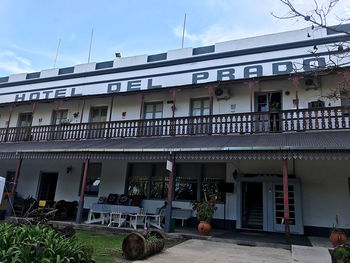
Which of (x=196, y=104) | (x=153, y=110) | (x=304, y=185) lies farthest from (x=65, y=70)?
(x=304, y=185)

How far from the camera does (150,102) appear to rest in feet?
48.2

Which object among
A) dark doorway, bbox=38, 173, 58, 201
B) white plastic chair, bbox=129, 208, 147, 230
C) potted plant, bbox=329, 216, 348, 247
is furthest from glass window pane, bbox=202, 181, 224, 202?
dark doorway, bbox=38, 173, 58, 201

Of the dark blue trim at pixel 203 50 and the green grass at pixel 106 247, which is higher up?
the dark blue trim at pixel 203 50

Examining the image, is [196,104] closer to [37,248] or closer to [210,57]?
[210,57]

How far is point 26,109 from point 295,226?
1593 centimetres

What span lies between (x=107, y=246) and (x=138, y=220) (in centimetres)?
306

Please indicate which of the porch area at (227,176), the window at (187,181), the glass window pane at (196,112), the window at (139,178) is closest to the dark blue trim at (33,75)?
the porch area at (227,176)

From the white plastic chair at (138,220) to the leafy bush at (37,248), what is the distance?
4.76 m

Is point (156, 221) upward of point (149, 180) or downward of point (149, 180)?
downward

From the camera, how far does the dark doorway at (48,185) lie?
15727mm

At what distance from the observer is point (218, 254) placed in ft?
23.1

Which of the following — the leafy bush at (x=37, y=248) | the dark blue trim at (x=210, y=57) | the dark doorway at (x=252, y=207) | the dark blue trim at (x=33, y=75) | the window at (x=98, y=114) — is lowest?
the leafy bush at (x=37, y=248)

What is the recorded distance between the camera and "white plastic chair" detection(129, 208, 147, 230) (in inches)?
403

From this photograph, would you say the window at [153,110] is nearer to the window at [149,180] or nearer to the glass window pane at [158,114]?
the glass window pane at [158,114]
